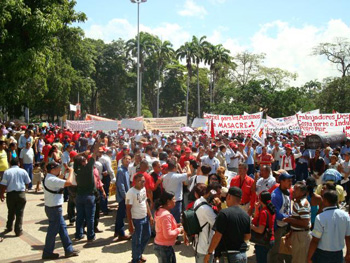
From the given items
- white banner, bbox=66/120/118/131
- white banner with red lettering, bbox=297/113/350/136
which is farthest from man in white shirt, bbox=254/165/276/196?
white banner, bbox=66/120/118/131

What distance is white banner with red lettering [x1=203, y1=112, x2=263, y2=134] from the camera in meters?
14.2

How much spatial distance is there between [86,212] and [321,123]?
11183 millimetres

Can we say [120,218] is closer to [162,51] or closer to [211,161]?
[211,161]

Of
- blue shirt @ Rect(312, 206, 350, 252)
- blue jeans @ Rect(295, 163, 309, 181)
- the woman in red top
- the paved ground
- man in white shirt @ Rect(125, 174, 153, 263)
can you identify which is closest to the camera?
blue shirt @ Rect(312, 206, 350, 252)

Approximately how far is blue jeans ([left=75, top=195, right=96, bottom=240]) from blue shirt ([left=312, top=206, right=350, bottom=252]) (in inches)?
179

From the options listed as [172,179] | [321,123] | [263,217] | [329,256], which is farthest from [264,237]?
[321,123]

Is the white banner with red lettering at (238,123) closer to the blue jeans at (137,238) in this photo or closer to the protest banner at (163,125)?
the protest banner at (163,125)

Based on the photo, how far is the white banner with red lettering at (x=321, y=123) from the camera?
14664mm

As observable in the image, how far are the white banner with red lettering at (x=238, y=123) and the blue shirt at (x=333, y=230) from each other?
29.5ft

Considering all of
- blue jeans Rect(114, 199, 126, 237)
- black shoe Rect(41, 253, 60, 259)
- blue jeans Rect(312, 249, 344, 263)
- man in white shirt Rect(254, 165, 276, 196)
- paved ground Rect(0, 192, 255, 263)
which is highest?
man in white shirt Rect(254, 165, 276, 196)

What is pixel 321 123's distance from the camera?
15047 mm

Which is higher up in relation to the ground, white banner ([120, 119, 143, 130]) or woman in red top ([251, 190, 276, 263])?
white banner ([120, 119, 143, 130])

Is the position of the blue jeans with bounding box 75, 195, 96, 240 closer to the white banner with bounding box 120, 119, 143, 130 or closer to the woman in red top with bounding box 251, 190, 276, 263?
the woman in red top with bounding box 251, 190, 276, 263

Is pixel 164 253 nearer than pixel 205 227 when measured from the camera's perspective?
No
